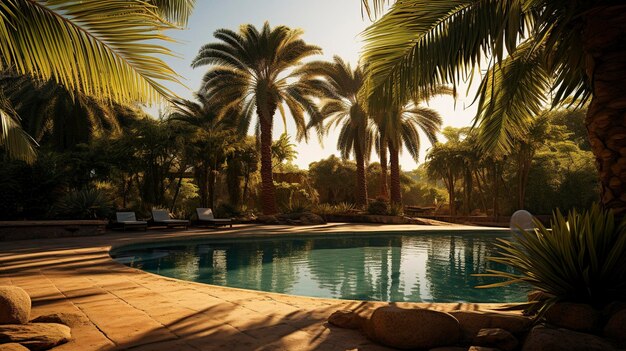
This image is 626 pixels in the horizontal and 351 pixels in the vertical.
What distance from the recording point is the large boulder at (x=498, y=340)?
2.82m

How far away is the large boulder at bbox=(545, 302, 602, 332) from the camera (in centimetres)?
298

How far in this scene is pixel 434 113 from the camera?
2539 centimetres

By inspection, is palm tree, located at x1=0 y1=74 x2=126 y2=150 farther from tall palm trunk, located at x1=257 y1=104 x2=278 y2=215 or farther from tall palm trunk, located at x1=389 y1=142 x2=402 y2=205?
tall palm trunk, located at x1=389 y1=142 x2=402 y2=205

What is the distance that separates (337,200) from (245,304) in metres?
36.8

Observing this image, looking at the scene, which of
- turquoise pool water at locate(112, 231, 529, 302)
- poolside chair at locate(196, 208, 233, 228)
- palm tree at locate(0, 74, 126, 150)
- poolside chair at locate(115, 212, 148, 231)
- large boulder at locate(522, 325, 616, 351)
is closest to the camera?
large boulder at locate(522, 325, 616, 351)

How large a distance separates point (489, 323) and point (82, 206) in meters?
14.8

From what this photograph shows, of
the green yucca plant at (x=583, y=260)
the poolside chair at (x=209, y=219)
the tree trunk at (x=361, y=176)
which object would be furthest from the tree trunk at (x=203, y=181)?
the green yucca plant at (x=583, y=260)

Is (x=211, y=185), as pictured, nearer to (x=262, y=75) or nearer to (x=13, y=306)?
(x=262, y=75)

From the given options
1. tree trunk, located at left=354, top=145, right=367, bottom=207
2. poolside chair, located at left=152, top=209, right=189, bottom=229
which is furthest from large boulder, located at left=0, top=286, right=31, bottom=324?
tree trunk, located at left=354, top=145, right=367, bottom=207

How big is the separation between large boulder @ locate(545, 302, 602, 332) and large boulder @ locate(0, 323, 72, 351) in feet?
12.3

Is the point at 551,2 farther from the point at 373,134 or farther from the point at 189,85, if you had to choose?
the point at 373,134

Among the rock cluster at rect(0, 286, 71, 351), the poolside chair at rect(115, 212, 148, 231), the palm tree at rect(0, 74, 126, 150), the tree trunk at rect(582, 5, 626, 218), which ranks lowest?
the rock cluster at rect(0, 286, 71, 351)

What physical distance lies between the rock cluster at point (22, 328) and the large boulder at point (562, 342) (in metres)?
3.33

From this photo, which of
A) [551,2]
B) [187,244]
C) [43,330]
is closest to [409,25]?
[551,2]
